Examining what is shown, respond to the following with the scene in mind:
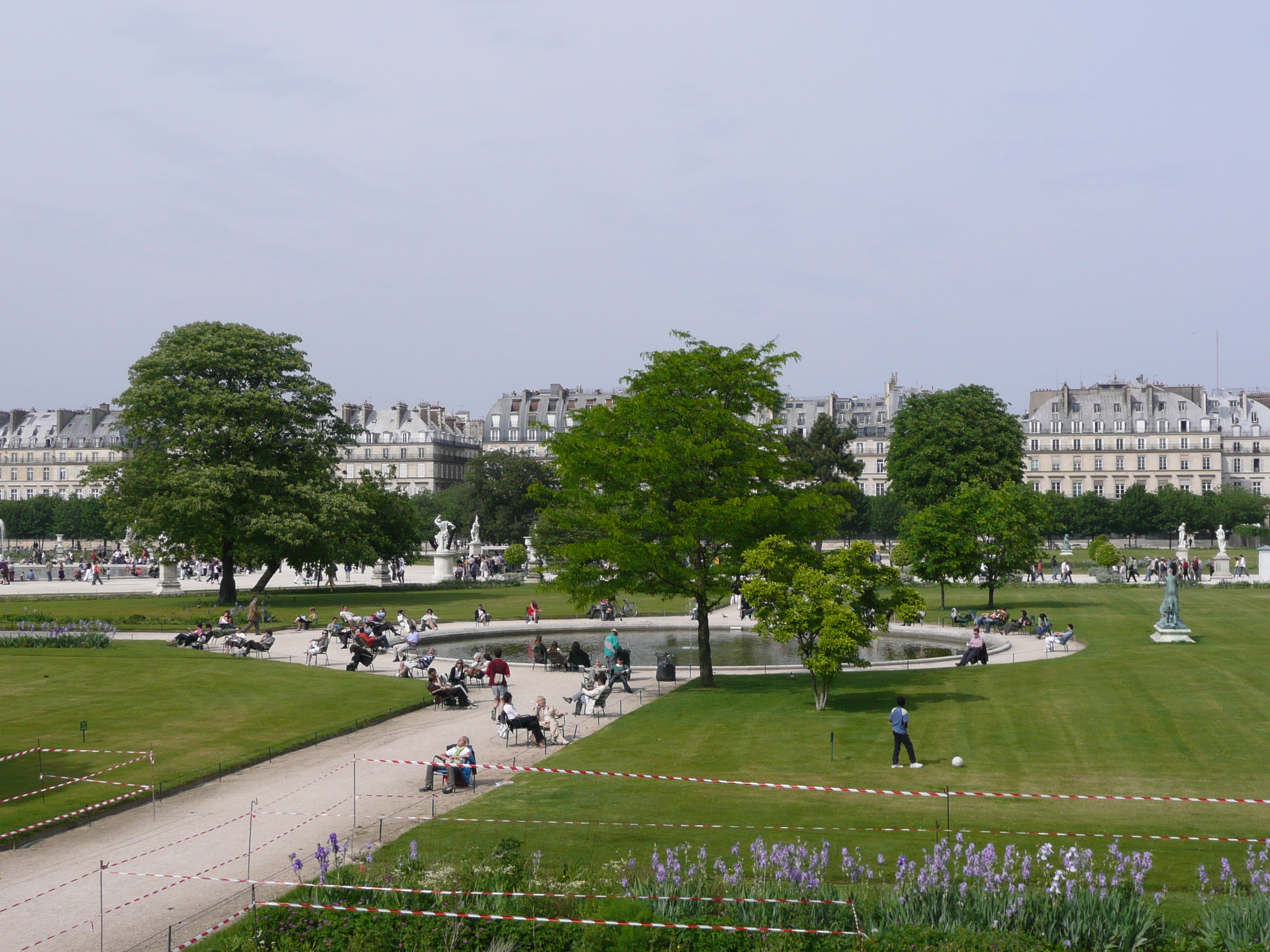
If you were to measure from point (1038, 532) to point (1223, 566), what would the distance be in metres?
21.5

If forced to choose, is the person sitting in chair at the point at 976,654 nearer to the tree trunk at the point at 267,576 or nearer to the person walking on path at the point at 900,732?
the person walking on path at the point at 900,732

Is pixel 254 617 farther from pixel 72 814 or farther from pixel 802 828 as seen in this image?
pixel 802 828

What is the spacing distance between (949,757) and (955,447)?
51657 millimetres

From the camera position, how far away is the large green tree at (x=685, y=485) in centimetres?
2892

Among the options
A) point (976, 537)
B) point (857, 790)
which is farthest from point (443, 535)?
point (857, 790)

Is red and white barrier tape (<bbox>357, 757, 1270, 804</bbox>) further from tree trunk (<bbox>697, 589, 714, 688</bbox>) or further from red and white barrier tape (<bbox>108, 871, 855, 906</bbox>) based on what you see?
tree trunk (<bbox>697, 589, 714, 688</bbox>)

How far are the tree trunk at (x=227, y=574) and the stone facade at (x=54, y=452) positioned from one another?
382 ft

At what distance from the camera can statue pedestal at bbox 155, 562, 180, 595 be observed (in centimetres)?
5947

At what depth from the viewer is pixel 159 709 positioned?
77.4 feet

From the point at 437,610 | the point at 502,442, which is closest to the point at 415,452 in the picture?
the point at 502,442

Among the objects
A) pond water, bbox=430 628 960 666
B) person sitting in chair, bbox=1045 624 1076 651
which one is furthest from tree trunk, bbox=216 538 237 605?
person sitting in chair, bbox=1045 624 1076 651

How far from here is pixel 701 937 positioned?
10641 mm

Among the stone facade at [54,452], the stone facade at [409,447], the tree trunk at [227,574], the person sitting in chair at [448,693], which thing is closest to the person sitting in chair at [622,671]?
the person sitting in chair at [448,693]

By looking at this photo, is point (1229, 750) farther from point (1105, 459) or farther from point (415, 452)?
point (415, 452)
